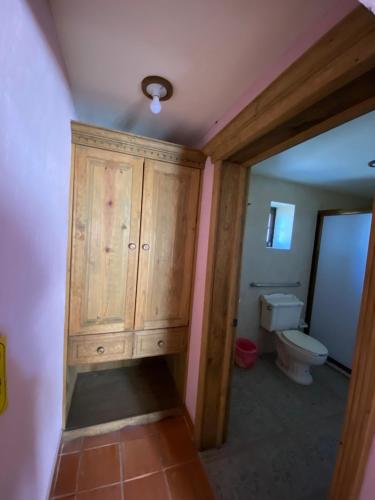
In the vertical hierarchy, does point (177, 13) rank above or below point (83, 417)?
above

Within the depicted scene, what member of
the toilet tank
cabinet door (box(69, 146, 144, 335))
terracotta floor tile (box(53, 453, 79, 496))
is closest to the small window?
the toilet tank

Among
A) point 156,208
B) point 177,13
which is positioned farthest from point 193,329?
point 177,13

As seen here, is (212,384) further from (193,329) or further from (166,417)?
(166,417)

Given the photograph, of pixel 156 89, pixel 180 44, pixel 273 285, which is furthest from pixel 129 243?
pixel 273 285

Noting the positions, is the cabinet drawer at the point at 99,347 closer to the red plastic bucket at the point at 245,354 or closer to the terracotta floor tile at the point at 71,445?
the terracotta floor tile at the point at 71,445

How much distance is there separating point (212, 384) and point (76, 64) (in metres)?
1.98

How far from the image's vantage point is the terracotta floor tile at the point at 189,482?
112 centimetres

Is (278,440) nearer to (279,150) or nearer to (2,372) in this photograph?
(2,372)

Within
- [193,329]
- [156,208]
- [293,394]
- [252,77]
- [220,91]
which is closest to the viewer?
[252,77]

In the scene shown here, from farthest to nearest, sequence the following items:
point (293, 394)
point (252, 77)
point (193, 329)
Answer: point (293, 394)
point (193, 329)
point (252, 77)

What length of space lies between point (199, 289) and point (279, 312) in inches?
54.4

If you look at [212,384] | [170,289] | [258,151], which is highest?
[258,151]

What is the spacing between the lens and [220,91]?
105 cm

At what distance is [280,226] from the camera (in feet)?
8.66
